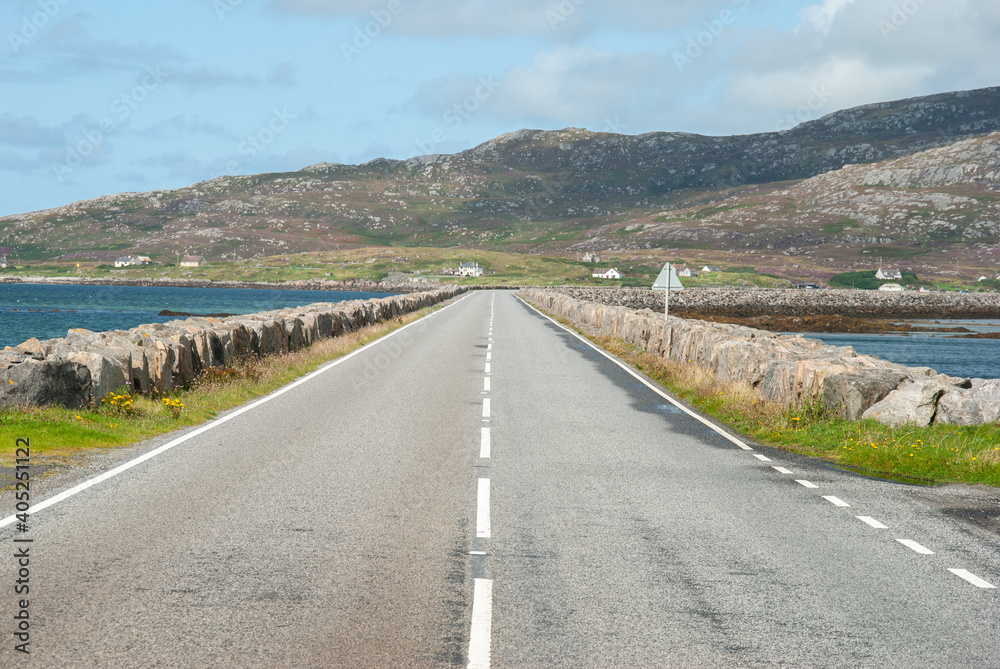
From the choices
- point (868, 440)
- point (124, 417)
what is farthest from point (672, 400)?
point (124, 417)

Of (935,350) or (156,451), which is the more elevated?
(156,451)

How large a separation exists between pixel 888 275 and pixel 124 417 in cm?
20395

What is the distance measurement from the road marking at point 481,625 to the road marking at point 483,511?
4.22ft

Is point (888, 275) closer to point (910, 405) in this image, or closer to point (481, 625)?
point (910, 405)

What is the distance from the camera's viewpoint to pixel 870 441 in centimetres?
1187

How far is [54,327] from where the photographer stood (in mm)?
65812

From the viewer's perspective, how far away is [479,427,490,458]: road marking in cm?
1137

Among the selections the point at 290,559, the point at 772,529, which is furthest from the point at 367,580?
the point at 772,529

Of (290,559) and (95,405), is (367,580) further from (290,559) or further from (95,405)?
(95,405)

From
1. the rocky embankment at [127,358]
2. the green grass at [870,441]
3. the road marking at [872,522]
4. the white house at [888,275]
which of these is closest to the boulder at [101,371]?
the rocky embankment at [127,358]

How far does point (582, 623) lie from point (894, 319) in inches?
3441

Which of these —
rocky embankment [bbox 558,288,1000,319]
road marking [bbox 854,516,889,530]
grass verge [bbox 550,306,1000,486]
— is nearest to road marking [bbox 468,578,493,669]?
road marking [bbox 854,516,889,530]

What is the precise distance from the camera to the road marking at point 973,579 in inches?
254

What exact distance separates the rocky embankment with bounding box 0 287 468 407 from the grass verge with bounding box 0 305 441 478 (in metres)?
0.24
